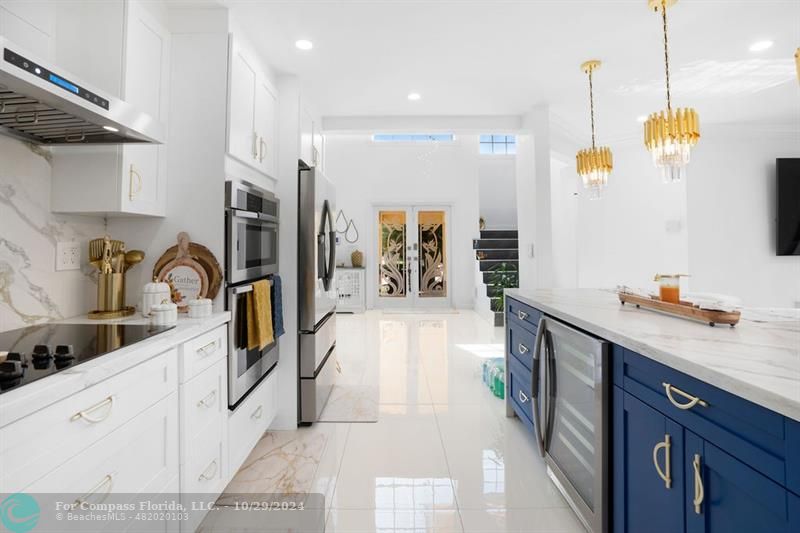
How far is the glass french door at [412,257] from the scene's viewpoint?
7867 mm

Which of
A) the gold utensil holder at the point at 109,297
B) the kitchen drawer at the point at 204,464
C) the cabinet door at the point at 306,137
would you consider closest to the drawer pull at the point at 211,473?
the kitchen drawer at the point at 204,464

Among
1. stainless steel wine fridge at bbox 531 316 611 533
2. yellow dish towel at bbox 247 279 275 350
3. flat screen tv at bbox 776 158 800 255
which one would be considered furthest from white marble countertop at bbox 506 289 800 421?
flat screen tv at bbox 776 158 800 255

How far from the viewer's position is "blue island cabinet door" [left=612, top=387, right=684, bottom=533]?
1.11 m

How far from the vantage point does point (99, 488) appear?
3.53ft

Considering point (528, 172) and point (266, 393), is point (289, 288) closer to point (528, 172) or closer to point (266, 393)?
point (266, 393)

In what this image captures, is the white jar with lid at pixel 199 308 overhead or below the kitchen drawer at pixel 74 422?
overhead

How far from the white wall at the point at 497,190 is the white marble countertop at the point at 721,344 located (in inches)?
283

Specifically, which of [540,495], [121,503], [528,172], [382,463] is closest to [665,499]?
[540,495]

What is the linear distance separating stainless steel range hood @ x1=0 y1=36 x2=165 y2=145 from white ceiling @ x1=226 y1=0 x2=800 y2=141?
3.33 ft

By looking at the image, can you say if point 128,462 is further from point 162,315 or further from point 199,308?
point 199,308

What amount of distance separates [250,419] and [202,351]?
0.69 m

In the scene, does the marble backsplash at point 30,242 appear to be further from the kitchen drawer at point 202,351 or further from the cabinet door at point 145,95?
the kitchen drawer at point 202,351

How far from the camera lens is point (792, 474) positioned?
771 mm

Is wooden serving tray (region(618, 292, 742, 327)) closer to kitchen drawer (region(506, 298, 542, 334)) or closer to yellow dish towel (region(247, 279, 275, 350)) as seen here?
kitchen drawer (region(506, 298, 542, 334))
